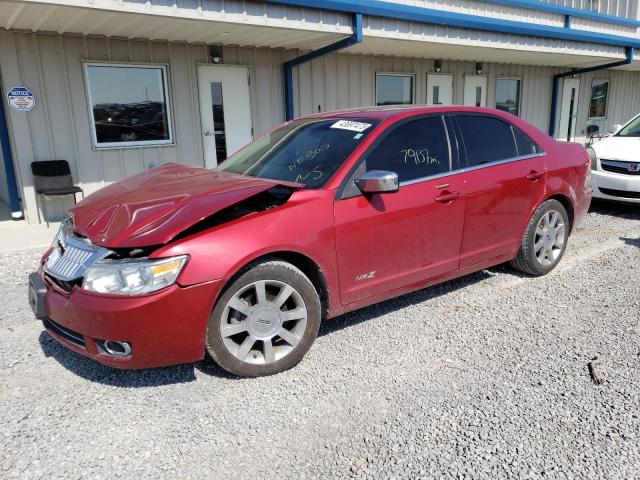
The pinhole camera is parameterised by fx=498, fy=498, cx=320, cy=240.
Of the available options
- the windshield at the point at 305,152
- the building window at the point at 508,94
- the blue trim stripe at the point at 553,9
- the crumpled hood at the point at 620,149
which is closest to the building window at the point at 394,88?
the blue trim stripe at the point at 553,9

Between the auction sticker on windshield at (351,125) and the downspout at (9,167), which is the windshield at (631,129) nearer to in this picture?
the auction sticker on windshield at (351,125)

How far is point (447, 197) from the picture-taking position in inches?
147

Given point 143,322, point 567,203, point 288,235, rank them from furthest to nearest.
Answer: point 567,203
point 288,235
point 143,322

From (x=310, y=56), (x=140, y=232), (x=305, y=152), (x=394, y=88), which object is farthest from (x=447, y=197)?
(x=394, y=88)

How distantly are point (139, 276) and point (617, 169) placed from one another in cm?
688

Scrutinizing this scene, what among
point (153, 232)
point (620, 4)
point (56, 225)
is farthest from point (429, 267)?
point (620, 4)

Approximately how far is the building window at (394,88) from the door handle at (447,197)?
25.5ft

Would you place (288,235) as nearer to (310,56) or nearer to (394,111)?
(394,111)

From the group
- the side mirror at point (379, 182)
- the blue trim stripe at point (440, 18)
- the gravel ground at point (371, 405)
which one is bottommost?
the gravel ground at point (371, 405)

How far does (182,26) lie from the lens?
6953 millimetres

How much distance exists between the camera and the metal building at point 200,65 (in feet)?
22.5

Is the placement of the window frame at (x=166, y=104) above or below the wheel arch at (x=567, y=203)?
above

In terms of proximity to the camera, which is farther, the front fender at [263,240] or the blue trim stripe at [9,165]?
the blue trim stripe at [9,165]

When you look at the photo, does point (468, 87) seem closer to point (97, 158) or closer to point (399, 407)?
point (97, 158)
